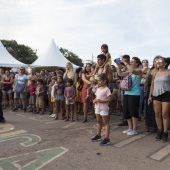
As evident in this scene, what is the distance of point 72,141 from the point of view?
180 inches

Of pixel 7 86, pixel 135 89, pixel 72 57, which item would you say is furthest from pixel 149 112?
pixel 72 57

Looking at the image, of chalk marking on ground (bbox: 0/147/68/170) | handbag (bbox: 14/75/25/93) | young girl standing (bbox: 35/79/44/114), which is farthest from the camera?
handbag (bbox: 14/75/25/93)

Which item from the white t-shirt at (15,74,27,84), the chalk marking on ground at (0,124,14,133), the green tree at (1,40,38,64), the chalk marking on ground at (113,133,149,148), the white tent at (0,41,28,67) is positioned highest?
the green tree at (1,40,38,64)

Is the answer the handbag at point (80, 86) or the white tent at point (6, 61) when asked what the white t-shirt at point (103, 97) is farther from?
the white tent at point (6, 61)

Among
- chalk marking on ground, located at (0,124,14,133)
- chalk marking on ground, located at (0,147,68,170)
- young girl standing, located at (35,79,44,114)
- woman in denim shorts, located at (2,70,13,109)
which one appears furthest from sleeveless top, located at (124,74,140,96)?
woman in denim shorts, located at (2,70,13,109)

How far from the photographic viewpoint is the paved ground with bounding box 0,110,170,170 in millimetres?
3357

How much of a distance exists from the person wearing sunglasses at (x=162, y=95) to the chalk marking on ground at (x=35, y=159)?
211cm

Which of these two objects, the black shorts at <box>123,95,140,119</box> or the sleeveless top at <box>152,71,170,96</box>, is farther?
the black shorts at <box>123,95,140,119</box>

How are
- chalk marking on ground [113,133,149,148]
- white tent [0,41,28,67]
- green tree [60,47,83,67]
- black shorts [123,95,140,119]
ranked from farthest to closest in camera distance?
green tree [60,47,83,67]
white tent [0,41,28,67]
black shorts [123,95,140,119]
chalk marking on ground [113,133,149,148]

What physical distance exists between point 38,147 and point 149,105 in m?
2.88

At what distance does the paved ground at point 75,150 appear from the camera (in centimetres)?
336

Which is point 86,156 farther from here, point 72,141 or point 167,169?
point 167,169

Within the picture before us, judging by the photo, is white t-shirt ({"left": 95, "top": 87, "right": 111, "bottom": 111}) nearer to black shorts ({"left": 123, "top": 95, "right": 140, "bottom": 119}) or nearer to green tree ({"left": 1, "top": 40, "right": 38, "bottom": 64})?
black shorts ({"left": 123, "top": 95, "right": 140, "bottom": 119})

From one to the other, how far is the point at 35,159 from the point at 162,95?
2.79m
